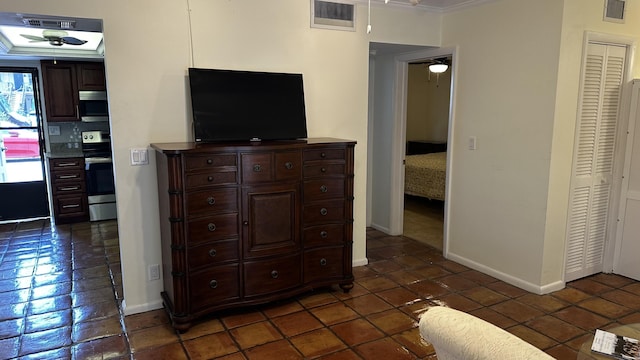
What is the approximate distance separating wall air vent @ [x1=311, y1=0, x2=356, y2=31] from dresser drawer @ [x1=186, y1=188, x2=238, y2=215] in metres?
1.64

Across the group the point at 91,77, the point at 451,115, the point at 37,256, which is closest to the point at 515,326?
the point at 451,115

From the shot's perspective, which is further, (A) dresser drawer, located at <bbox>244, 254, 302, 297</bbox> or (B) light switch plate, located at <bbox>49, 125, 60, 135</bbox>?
(B) light switch plate, located at <bbox>49, 125, 60, 135</bbox>

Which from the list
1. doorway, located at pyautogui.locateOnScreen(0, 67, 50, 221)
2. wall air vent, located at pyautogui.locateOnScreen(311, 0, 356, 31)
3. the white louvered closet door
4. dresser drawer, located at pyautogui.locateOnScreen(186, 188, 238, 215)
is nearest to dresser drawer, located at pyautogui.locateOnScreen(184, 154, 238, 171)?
dresser drawer, located at pyautogui.locateOnScreen(186, 188, 238, 215)

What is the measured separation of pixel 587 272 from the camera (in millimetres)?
3898

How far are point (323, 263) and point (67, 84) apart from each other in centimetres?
460

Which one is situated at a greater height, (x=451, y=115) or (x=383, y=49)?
(x=383, y=49)

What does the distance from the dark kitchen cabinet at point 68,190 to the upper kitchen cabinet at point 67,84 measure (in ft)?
2.04

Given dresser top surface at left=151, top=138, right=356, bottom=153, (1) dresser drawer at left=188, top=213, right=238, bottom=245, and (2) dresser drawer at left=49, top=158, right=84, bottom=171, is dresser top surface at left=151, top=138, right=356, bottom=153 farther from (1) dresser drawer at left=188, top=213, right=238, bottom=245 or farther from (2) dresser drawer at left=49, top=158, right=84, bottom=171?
(2) dresser drawer at left=49, top=158, right=84, bottom=171

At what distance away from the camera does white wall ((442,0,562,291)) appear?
340 cm

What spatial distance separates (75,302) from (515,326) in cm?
337

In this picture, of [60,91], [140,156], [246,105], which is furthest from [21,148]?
[246,105]

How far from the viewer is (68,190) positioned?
231 inches

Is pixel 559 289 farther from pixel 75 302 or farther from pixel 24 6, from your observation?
pixel 24 6

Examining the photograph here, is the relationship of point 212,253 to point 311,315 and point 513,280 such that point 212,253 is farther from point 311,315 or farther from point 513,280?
point 513,280
